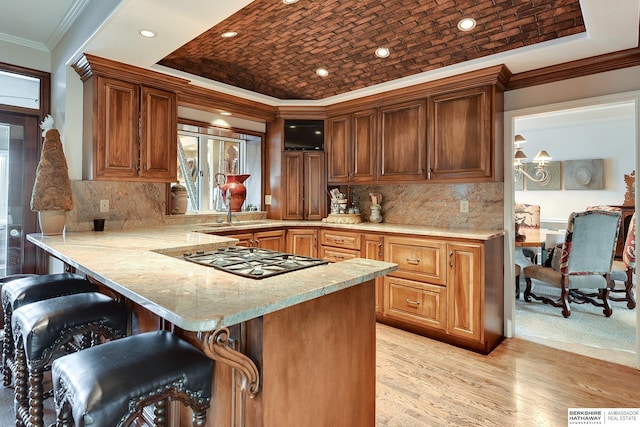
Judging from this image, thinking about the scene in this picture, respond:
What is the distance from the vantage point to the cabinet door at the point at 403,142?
3.47 meters

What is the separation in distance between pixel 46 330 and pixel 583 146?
830 cm

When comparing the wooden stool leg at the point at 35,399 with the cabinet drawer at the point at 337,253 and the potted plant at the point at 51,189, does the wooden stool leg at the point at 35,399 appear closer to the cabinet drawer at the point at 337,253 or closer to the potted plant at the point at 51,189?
the potted plant at the point at 51,189

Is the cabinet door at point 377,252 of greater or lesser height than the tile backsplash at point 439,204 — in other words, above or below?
below

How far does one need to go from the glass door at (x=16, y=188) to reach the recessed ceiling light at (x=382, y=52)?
328cm

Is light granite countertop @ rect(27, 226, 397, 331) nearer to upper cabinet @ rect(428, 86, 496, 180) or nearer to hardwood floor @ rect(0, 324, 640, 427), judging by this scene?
hardwood floor @ rect(0, 324, 640, 427)

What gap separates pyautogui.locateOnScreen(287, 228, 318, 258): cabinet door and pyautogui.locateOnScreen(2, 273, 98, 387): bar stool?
211 centimetres

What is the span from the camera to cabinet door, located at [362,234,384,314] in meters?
3.46

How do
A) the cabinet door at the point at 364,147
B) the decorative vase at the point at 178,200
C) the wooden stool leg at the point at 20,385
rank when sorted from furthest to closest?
the cabinet door at the point at 364,147
the decorative vase at the point at 178,200
the wooden stool leg at the point at 20,385

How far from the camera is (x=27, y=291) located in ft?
6.48

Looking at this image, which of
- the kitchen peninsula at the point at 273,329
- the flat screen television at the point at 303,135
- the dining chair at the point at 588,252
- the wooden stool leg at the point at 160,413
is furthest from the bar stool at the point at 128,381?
Result: the dining chair at the point at 588,252

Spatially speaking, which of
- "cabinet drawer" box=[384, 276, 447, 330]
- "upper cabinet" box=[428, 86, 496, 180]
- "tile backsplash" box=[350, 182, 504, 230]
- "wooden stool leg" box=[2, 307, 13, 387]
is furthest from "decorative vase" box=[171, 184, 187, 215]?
"upper cabinet" box=[428, 86, 496, 180]

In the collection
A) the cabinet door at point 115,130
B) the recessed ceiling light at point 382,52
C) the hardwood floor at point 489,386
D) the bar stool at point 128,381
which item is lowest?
the hardwood floor at point 489,386

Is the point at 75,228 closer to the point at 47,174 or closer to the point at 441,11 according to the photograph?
the point at 47,174

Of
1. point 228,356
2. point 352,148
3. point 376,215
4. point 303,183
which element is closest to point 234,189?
point 303,183
